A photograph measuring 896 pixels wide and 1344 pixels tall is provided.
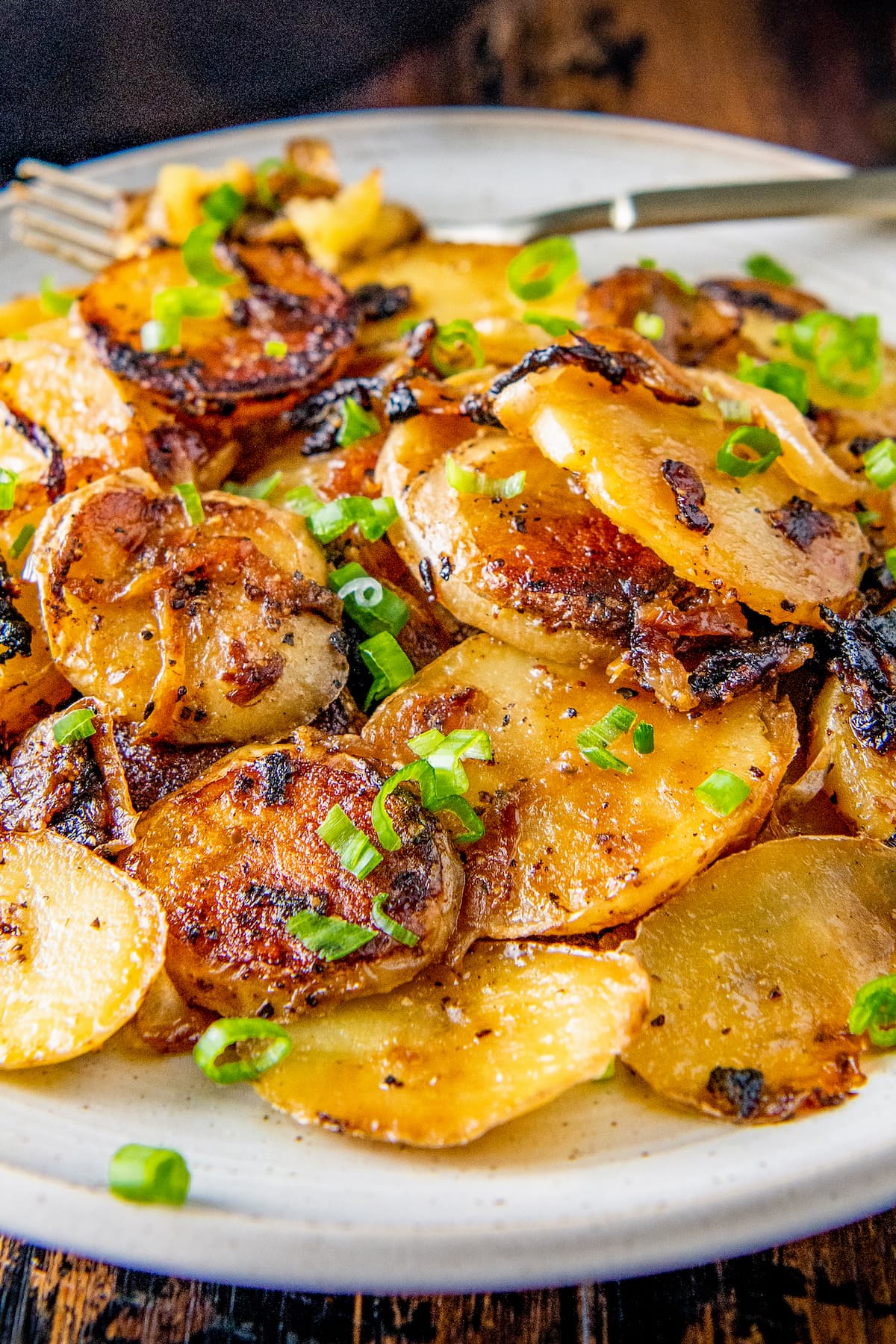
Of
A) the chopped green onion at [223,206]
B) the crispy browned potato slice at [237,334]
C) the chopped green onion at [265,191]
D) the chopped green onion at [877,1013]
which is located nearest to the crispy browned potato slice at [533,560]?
the crispy browned potato slice at [237,334]

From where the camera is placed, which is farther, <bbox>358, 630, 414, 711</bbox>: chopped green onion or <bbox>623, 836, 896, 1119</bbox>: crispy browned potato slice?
<bbox>358, 630, 414, 711</bbox>: chopped green onion

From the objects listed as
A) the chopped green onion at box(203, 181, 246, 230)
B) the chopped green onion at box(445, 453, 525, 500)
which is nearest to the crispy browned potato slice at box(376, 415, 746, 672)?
the chopped green onion at box(445, 453, 525, 500)

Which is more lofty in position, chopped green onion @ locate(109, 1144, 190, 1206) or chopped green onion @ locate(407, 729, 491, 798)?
chopped green onion @ locate(407, 729, 491, 798)

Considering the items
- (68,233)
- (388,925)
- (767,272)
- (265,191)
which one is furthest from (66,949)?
(767,272)

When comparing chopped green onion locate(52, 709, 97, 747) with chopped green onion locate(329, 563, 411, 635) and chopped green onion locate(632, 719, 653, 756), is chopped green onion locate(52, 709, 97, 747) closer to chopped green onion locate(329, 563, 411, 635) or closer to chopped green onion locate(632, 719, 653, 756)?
chopped green onion locate(329, 563, 411, 635)

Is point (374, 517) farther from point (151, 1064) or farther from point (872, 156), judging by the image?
point (872, 156)

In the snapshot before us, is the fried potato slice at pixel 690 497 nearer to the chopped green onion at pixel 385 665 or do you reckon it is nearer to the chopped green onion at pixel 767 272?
the chopped green onion at pixel 385 665

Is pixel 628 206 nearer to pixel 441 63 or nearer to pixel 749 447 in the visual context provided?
pixel 749 447
